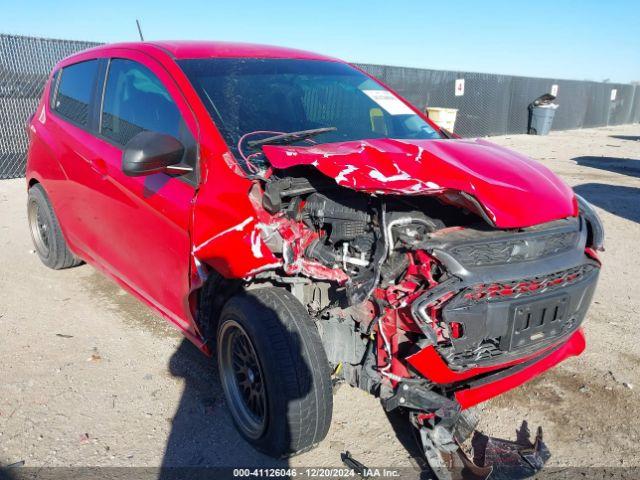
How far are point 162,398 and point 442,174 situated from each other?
2.03m

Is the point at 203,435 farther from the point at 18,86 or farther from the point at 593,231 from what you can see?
the point at 18,86

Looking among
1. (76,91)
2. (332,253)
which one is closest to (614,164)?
(76,91)

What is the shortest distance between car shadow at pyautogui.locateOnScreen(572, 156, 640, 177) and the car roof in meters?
10.4

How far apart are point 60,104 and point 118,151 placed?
55.3 inches

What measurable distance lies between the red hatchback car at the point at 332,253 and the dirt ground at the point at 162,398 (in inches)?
13.0

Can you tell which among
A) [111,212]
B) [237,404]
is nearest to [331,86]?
[111,212]

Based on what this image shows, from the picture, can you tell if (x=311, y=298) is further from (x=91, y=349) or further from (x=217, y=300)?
(x=91, y=349)

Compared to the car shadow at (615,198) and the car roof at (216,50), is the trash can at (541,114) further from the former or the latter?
the car roof at (216,50)

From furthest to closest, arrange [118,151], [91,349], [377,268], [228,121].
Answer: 1. [91,349]
2. [118,151]
3. [228,121]
4. [377,268]

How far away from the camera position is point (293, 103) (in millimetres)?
3309

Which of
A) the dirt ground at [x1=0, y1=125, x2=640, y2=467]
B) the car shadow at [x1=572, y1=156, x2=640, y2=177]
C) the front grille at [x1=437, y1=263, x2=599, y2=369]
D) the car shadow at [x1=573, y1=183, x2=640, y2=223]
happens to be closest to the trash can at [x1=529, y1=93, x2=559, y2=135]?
the car shadow at [x1=572, y1=156, x2=640, y2=177]

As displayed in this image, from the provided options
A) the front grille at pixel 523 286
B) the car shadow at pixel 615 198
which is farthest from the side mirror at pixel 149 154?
the car shadow at pixel 615 198

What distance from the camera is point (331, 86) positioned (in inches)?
143

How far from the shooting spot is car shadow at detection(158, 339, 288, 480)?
8.65ft
